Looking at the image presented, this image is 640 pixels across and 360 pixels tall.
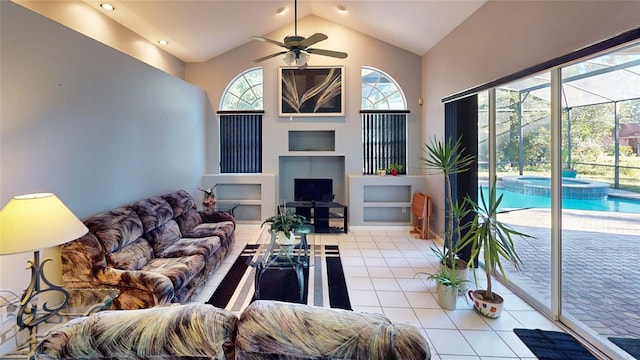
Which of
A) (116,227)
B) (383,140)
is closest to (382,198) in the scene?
(383,140)

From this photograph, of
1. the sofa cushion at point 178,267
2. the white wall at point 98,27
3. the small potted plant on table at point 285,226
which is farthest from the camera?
the small potted plant on table at point 285,226

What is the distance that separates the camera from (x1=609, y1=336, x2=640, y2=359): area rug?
2223 mm

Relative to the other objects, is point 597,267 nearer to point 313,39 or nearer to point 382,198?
point 313,39

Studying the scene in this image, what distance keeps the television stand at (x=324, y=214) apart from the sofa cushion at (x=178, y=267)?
9.42 ft

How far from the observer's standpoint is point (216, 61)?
20.5 ft

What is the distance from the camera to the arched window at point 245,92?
6363 millimetres

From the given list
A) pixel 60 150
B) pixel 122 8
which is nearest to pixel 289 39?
pixel 122 8

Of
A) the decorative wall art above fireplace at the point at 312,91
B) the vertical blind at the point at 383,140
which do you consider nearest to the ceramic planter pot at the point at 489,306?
the vertical blind at the point at 383,140

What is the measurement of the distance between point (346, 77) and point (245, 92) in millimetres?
2102

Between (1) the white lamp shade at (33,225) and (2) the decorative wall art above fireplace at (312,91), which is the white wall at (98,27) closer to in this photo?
(2) the decorative wall art above fireplace at (312,91)

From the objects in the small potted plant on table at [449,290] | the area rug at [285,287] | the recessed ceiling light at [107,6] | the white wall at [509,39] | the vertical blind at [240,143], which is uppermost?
the recessed ceiling light at [107,6]

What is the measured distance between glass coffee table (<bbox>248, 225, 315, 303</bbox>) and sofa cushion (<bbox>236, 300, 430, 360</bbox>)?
2146mm

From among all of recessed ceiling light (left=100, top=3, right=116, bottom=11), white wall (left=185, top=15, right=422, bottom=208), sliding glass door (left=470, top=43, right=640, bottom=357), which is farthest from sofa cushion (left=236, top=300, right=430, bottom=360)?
white wall (left=185, top=15, right=422, bottom=208)

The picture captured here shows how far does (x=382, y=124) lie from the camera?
6.29 m
